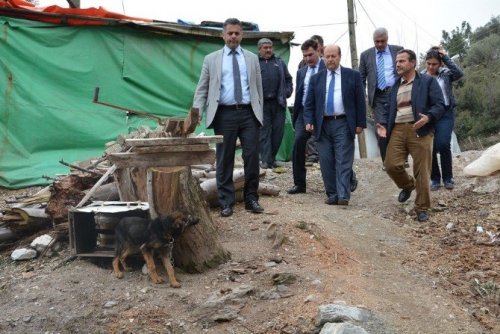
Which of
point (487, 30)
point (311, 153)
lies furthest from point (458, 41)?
point (311, 153)

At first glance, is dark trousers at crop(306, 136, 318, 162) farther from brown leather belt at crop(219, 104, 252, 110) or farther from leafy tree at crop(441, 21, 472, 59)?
leafy tree at crop(441, 21, 472, 59)

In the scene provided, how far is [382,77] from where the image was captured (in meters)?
7.36

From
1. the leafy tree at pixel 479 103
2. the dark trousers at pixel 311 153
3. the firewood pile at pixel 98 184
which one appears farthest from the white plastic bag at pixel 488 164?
the leafy tree at pixel 479 103

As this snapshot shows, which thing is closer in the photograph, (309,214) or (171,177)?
(171,177)

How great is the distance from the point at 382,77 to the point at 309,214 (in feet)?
7.82

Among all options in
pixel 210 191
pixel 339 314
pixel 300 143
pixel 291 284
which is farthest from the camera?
pixel 300 143

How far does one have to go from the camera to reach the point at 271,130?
29.1 feet

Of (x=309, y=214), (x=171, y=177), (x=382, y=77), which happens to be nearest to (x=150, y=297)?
(x=171, y=177)

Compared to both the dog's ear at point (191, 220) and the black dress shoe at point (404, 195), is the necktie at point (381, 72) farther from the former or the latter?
the dog's ear at point (191, 220)

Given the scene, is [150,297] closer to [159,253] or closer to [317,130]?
[159,253]

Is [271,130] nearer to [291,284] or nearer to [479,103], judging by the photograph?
[291,284]

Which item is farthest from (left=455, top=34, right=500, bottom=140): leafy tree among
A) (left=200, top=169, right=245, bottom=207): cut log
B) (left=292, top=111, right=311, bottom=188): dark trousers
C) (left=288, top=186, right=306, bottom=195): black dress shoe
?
(left=200, top=169, right=245, bottom=207): cut log

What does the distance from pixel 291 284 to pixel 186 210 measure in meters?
0.99

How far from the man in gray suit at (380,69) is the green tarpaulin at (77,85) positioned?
324 centimetres
